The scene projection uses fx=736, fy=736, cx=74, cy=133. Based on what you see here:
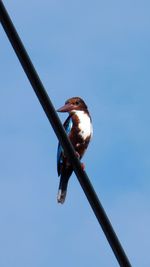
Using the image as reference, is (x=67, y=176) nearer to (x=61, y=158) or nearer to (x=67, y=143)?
(x=61, y=158)

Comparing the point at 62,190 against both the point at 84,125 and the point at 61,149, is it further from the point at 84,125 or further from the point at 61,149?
the point at 84,125

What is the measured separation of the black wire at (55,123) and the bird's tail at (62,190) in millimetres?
4670

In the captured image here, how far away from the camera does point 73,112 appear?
9.78 metres

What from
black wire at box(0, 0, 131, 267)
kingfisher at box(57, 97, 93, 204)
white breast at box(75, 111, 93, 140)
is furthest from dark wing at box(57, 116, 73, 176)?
black wire at box(0, 0, 131, 267)

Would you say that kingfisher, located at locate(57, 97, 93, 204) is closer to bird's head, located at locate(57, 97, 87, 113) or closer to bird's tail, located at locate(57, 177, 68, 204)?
bird's tail, located at locate(57, 177, 68, 204)

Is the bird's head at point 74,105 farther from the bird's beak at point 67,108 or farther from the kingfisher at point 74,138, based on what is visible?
the kingfisher at point 74,138

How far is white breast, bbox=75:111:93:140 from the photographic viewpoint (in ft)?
30.7

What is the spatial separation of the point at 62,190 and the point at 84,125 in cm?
93

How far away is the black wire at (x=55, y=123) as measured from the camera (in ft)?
12.0

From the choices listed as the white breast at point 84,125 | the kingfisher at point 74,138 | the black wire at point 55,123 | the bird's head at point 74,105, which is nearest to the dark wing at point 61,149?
the kingfisher at point 74,138

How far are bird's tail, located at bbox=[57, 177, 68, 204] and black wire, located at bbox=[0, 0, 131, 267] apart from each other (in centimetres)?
467

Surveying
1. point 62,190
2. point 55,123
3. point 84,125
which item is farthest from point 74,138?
point 55,123

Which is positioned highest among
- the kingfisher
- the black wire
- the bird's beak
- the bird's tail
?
the bird's beak

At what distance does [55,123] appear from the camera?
404 centimetres
